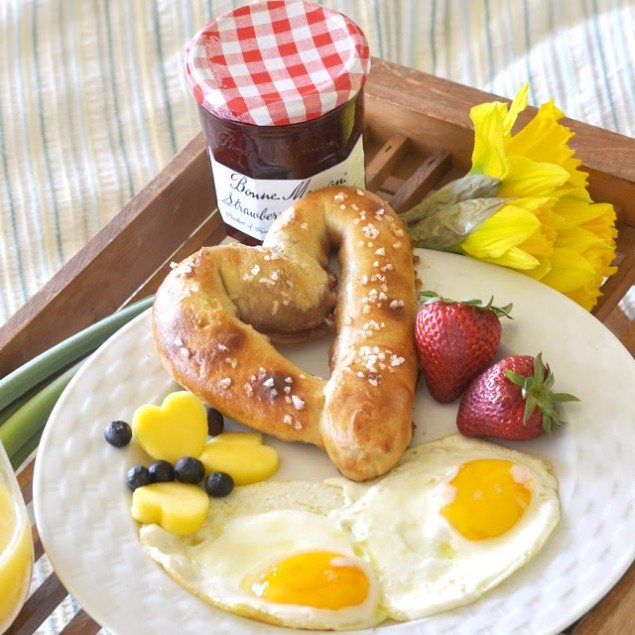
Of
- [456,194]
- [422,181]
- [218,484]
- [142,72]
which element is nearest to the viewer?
[218,484]

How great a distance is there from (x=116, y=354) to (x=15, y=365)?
19 centimetres

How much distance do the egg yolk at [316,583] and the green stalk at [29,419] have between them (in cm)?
43

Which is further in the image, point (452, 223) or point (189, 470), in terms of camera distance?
point (452, 223)

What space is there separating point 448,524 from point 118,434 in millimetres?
Result: 395

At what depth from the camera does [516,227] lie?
145 cm

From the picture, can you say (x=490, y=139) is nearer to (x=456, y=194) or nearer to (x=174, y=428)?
(x=456, y=194)

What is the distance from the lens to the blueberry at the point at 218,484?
4.05ft

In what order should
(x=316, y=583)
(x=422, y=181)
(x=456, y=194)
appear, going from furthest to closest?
(x=422, y=181), (x=456, y=194), (x=316, y=583)

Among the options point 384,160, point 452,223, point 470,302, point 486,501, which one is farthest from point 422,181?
point 486,501

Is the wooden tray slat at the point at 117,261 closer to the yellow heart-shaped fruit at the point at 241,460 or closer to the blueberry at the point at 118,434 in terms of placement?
the blueberry at the point at 118,434

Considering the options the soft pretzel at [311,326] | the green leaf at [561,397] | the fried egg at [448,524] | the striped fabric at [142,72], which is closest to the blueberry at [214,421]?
the soft pretzel at [311,326]

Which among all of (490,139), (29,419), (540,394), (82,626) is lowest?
(82,626)

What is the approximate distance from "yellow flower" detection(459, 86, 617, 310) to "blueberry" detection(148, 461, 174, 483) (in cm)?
50

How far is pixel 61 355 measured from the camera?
1.47m
